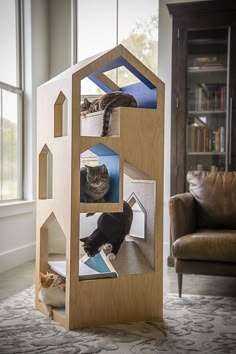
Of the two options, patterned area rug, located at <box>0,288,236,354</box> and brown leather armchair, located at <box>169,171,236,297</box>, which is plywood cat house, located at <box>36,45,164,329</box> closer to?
patterned area rug, located at <box>0,288,236,354</box>

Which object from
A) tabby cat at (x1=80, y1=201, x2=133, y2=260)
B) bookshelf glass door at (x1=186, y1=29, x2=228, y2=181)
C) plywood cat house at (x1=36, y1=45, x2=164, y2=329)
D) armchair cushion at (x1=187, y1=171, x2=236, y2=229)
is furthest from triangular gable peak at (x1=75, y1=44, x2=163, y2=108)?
bookshelf glass door at (x1=186, y1=29, x2=228, y2=181)

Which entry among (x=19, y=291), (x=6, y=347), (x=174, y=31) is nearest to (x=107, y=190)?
(x=6, y=347)

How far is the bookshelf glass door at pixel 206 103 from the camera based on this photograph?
3.84 meters

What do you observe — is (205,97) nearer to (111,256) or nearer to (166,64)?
(166,64)

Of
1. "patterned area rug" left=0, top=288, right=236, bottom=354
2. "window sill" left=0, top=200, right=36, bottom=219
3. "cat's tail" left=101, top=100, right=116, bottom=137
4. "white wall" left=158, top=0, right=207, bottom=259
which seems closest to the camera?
"patterned area rug" left=0, top=288, right=236, bottom=354

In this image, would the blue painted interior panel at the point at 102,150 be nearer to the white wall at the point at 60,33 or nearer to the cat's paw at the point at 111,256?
the cat's paw at the point at 111,256

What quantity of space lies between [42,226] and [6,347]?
771 millimetres

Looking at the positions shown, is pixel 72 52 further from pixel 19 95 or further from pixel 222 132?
pixel 222 132

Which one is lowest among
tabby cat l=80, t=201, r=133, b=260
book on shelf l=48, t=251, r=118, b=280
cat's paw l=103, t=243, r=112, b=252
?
book on shelf l=48, t=251, r=118, b=280

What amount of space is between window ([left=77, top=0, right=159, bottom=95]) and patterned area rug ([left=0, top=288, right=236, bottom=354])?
2.49 metres

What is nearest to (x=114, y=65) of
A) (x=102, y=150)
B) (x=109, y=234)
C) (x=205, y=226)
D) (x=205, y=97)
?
(x=102, y=150)

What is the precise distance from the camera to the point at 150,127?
2432 millimetres

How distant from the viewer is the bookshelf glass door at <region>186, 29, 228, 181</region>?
384 cm

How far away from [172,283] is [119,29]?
250 cm
